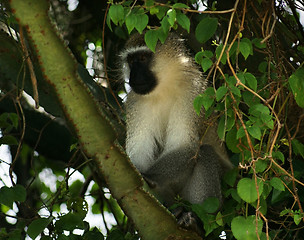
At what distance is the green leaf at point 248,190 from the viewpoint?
10.0 ft

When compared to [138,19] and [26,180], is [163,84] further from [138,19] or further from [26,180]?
[26,180]

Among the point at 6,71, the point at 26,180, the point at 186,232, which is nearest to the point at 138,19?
the point at 186,232

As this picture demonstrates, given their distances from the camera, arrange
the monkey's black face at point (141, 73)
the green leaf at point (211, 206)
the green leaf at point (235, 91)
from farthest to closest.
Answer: the monkey's black face at point (141, 73), the green leaf at point (211, 206), the green leaf at point (235, 91)

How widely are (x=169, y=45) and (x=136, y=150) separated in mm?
913

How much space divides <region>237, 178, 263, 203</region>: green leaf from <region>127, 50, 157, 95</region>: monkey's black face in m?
1.78

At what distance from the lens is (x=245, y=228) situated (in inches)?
121

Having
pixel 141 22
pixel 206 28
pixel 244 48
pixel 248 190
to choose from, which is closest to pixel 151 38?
pixel 141 22

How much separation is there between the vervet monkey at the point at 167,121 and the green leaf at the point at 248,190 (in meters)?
1.32

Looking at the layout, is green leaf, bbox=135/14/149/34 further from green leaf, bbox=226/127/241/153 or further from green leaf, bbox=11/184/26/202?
green leaf, bbox=11/184/26/202

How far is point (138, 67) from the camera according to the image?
486cm

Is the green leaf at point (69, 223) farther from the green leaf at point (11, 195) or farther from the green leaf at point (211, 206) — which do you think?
the green leaf at point (211, 206)

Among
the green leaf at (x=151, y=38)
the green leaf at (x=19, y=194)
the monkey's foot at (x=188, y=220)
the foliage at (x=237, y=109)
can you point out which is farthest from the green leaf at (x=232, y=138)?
the green leaf at (x=19, y=194)

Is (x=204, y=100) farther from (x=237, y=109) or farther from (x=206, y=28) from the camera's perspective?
(x=206, y=28)

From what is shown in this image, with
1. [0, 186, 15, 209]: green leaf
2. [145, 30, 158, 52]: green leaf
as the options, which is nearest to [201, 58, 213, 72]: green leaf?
[145, 30, 158, 52]: green leaf
